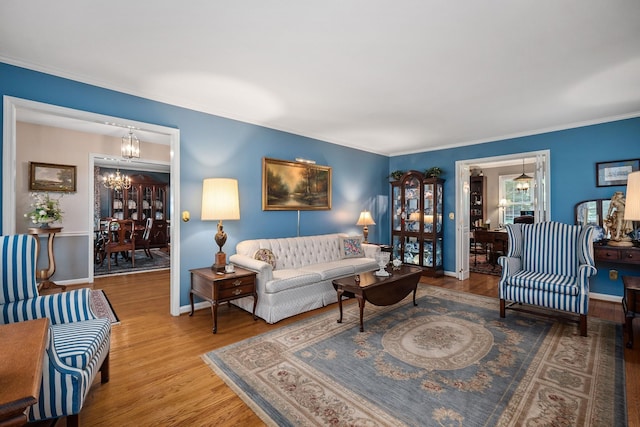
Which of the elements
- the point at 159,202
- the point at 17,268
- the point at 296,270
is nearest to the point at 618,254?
the point at 296,270

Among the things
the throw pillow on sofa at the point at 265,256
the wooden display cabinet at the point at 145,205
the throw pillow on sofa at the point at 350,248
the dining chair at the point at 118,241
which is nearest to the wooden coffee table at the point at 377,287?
the throw pillow on sofa at the point at 265,256

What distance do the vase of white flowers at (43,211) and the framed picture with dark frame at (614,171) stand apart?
25.0 feet

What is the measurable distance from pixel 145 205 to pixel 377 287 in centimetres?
786

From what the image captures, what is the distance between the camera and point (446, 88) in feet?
10.5

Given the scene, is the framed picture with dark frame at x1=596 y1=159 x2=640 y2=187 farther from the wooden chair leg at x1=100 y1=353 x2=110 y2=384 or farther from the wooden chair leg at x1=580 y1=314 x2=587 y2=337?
the wooden chair leg at x1=100 y1=353 x2=110 y2=384

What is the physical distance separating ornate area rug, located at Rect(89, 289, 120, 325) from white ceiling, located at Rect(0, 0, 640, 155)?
8.00 ft

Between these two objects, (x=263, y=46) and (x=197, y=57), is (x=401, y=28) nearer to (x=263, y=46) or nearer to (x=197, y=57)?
(x=263, y=46)

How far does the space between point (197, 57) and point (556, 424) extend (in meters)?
3.60

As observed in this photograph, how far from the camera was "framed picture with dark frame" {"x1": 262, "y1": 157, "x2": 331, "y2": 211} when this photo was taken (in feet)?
14.6

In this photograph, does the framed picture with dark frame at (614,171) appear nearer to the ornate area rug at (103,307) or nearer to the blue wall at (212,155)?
the blue wall at (212,155)

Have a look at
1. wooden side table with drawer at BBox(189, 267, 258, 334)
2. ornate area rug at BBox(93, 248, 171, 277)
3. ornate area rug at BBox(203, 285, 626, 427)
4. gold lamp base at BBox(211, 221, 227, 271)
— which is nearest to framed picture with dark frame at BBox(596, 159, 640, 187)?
ornate area rug at BBox(203, 285, 626, 427)

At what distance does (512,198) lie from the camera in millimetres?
8734

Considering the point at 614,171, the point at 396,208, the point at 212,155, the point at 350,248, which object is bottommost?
the point at 350,248

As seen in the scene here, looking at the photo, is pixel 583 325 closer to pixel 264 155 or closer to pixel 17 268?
pixel 264 155
